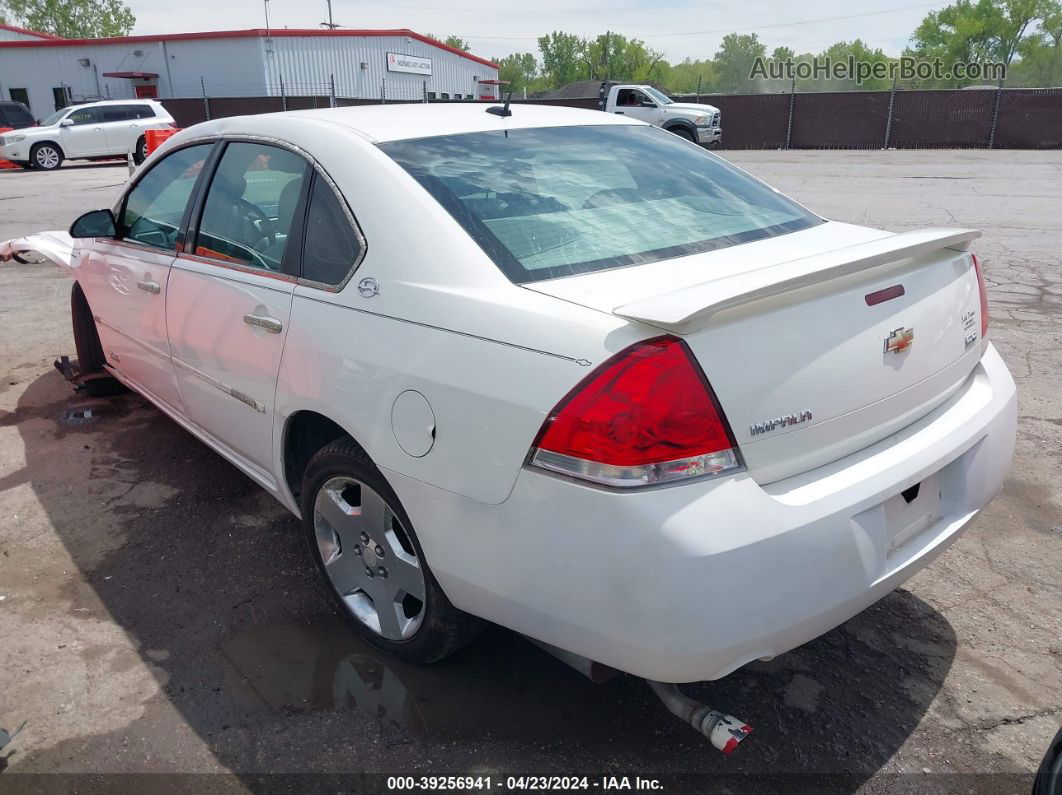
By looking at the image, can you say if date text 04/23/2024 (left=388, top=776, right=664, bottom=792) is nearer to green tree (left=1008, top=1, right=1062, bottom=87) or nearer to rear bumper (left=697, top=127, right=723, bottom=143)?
rear bumper (left=697, top=127, right=723, bottom=143)

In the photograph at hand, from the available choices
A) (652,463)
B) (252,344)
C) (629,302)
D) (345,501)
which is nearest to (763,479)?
(652,463)

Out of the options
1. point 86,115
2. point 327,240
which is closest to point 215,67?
point 86,115

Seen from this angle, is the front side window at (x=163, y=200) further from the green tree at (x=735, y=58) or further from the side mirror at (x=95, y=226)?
the green tree at (x=735, y=58)

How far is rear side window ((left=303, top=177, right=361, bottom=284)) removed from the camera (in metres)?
2.51

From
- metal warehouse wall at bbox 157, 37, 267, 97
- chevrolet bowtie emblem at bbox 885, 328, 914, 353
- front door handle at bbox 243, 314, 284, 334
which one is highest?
metal warehouse wall at bbox 157, 37, 267, 97

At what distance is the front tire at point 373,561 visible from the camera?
2387 mm

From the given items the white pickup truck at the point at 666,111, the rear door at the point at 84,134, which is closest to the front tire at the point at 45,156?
the rear door at the point at 84,134

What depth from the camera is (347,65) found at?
39.7m

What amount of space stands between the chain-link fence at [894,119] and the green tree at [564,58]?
75316mm

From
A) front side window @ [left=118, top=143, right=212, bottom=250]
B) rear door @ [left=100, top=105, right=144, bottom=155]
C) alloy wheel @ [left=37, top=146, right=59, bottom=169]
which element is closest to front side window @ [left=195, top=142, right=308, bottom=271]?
front side window @ [left=118, top=143, right=212, bottom=250]

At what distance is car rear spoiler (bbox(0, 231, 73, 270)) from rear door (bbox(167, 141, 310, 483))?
6.39 feet

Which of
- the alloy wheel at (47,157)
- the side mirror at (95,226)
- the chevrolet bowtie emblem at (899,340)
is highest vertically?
the side mirror at (95,226)

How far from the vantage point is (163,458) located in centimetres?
430

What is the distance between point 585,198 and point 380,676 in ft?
5.37
